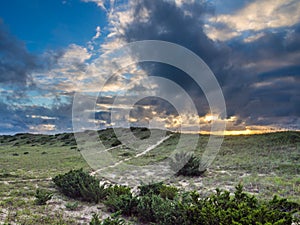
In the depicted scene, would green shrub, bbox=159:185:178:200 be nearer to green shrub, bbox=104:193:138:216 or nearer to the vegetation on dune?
the vegetation on dune

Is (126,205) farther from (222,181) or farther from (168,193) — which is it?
(222,181)

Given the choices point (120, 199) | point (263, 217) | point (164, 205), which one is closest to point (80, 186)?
point (120, 199)

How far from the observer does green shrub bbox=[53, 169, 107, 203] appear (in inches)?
374

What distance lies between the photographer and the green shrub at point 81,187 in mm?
9508

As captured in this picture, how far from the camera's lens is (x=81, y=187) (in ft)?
33.0

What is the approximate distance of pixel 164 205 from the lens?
703 cm

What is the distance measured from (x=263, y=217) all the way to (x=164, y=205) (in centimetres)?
278

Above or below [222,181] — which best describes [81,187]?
above

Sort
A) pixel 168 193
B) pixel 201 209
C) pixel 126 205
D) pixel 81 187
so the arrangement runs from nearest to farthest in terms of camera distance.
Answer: pixel 201 209 → pixel 126 205 → pixel 168 193 → pixel 81 187

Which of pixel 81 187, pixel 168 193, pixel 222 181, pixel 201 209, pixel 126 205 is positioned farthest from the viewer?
pixel 222 181

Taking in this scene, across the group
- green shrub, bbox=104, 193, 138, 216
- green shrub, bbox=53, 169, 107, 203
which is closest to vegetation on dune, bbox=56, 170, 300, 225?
green shrub, bbox=104, 193, 138, 216

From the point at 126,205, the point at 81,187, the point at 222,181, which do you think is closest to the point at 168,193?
the point at 126,205

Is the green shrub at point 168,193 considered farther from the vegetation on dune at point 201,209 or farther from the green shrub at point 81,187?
the green shrub at point 81,187

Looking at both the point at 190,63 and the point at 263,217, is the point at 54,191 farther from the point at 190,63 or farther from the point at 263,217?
the point at 190,63
